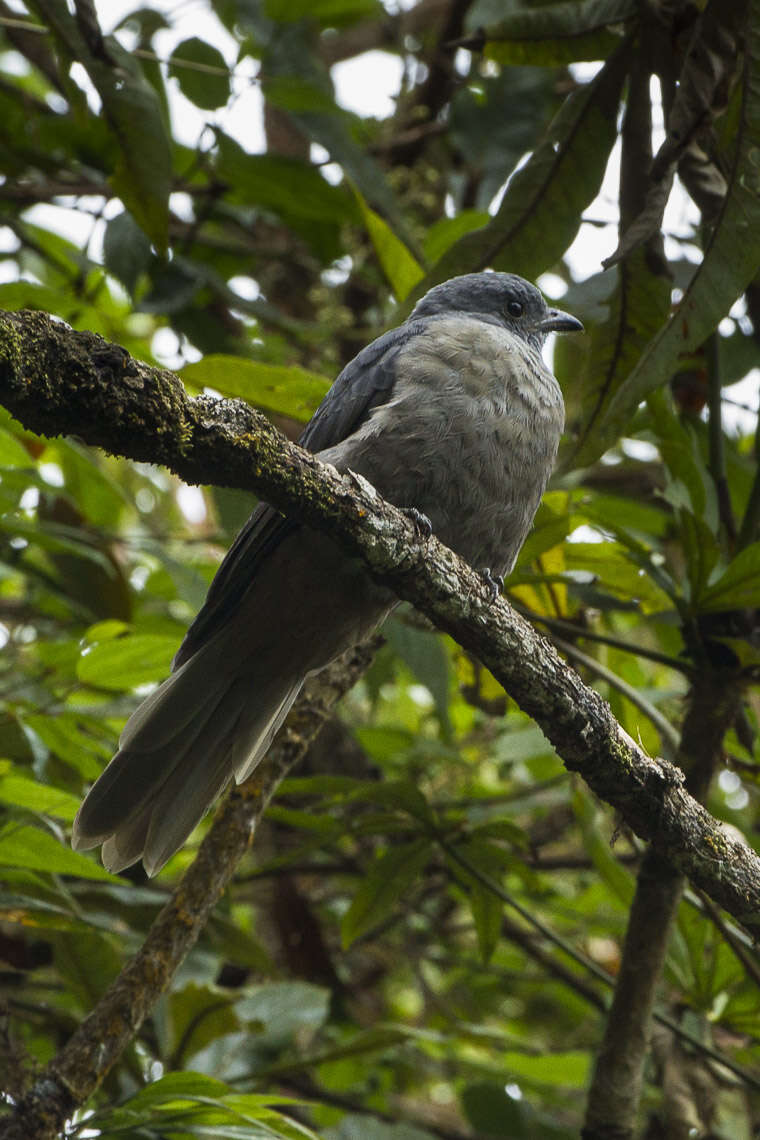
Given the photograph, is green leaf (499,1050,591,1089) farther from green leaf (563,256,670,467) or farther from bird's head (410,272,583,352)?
bird's head (410,272,583,352)

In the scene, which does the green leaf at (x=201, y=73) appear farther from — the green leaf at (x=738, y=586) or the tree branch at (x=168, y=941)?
the green leaf at (x=738, y=586)

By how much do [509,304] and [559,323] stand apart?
Answer: 0.20m

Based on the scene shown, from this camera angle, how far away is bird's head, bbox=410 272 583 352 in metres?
4.08

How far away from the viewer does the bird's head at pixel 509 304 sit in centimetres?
408

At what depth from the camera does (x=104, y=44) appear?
3.14 metres

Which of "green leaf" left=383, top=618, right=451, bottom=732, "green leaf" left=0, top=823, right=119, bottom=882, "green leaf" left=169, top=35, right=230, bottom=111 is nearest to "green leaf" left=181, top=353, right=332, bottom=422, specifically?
"green leaf" left=383, top=618, right=451, bottom=732

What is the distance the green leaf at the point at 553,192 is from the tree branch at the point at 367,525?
1311mm

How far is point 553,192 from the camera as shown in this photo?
3316 mm

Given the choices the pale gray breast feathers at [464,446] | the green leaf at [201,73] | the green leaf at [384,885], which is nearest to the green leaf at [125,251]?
the green leaf at [201,73]

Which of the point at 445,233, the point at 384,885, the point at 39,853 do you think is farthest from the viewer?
the point at 445,233

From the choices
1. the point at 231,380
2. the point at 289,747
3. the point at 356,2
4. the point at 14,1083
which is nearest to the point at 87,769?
the point at 289,747

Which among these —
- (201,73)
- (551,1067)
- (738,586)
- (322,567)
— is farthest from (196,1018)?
(201,73)

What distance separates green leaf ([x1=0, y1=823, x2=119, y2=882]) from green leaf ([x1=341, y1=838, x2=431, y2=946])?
3.44ft

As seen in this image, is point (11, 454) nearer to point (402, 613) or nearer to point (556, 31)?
point (402, 613)
